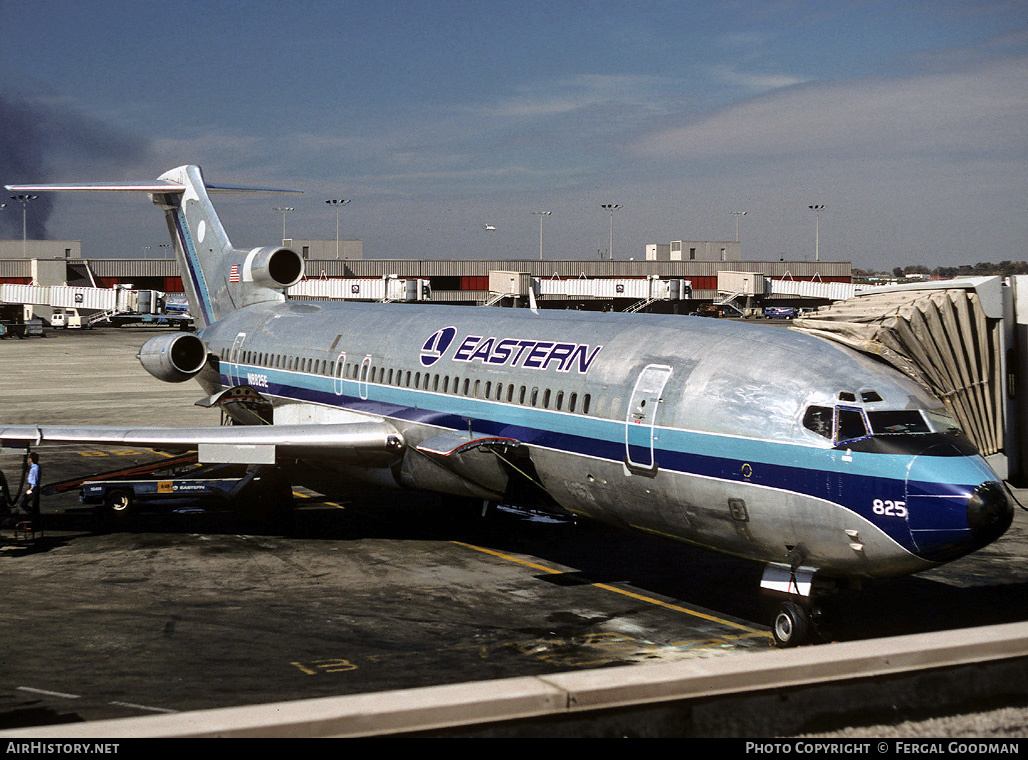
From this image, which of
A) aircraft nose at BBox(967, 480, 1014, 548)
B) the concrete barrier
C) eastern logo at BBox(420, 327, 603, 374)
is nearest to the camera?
the concrete barrier

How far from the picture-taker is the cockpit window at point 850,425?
13391 mm

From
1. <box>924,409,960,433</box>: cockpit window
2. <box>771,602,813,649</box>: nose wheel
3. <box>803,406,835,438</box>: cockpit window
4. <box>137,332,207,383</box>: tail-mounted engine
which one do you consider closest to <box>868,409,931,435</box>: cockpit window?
<box>924,409,960,433</box>: cockpit window

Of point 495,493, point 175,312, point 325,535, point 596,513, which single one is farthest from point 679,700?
point 175,312

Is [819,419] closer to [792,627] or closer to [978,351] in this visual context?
[792,627]

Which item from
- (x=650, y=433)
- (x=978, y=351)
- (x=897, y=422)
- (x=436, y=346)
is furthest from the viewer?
(x=436, y=346)

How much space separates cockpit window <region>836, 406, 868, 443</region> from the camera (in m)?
13.4

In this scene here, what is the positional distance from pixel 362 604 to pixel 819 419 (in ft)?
25.1

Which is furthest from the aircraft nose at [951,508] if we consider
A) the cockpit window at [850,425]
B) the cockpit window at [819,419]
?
the cockpit window at [819,419]

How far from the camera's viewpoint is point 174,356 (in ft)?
92.8

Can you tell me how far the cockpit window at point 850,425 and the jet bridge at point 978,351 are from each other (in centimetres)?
206

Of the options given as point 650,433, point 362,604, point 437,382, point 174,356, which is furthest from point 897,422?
point 174,356

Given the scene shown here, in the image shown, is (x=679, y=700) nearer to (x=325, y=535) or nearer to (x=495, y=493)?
(x=495, y=493)

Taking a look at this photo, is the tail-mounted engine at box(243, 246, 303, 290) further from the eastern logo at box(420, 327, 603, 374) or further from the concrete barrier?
the concrete barrier

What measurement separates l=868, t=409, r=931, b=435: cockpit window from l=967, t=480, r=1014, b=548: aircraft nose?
1.13 meters
